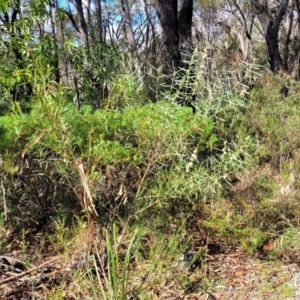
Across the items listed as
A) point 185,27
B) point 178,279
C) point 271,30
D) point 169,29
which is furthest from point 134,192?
point 271,30

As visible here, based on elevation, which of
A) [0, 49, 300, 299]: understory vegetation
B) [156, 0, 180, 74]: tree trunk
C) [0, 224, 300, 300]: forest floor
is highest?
[156, 0, 180, 74]: tree trunk

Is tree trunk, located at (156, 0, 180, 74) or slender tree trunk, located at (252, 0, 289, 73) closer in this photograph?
tree trunk, located at (156, 0, 180, 74)

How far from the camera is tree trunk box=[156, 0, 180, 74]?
226 inches

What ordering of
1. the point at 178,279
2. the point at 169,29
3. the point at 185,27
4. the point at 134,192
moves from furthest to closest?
the point at 185,27 < the point at 169,29 < the point at 134,192 < the point at 178,279

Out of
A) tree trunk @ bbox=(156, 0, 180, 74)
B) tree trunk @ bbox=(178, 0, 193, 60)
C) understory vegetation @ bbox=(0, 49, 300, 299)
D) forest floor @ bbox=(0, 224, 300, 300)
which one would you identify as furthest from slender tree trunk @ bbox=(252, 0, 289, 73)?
forest floor @ bbox=(0, 224, 300, 300)

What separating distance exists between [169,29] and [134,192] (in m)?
3.53

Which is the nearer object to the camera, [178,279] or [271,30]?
[178,279]

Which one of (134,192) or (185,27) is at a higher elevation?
(185,27)

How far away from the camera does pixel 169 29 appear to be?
237 inches

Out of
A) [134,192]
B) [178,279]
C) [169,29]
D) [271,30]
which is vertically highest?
[271,30]

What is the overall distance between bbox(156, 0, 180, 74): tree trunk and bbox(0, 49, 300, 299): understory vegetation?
228 cm

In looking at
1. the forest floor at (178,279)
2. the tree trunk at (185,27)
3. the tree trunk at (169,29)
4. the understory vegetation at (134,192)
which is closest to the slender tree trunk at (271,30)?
the tree trunk at (185,27)

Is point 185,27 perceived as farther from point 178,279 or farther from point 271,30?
point 271,30

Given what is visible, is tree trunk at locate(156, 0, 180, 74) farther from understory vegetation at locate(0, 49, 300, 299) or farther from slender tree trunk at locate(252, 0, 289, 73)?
slender tree trunk at locate(252, 0, 289, 73)
